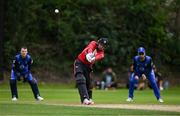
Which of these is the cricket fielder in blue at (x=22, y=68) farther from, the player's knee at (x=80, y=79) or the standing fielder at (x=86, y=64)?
the player's knee at (x=80, y=79)

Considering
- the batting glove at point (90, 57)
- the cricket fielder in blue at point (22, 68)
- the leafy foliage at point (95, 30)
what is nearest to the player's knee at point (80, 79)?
the batting glove at point (90, 57)

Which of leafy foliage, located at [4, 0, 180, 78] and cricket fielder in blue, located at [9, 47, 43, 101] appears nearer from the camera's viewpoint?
cricket fielder in blue, located at [9, 47, 43, 101]

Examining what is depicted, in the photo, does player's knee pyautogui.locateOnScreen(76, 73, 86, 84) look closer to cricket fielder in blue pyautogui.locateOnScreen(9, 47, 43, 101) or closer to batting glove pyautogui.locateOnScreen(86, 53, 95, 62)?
batting glove pyautogui.locateOnScreen(86, 53, 95, 62)

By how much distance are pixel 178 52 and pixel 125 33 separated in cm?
395

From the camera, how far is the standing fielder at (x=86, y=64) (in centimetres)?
2181

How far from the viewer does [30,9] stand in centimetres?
4766

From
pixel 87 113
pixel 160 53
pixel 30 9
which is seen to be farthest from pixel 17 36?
pixel 87 113

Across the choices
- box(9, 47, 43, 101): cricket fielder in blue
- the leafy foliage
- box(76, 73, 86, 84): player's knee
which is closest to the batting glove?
box(76, 73, 86, 84): player's knee

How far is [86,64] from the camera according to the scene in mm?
22203

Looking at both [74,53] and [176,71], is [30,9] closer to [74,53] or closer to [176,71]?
[74,53]

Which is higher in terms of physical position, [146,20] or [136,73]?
[146,20]

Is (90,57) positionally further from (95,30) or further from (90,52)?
(95,30)

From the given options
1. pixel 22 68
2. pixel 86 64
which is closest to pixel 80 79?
pixel 86 64

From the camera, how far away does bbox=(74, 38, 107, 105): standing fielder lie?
2181 cm
